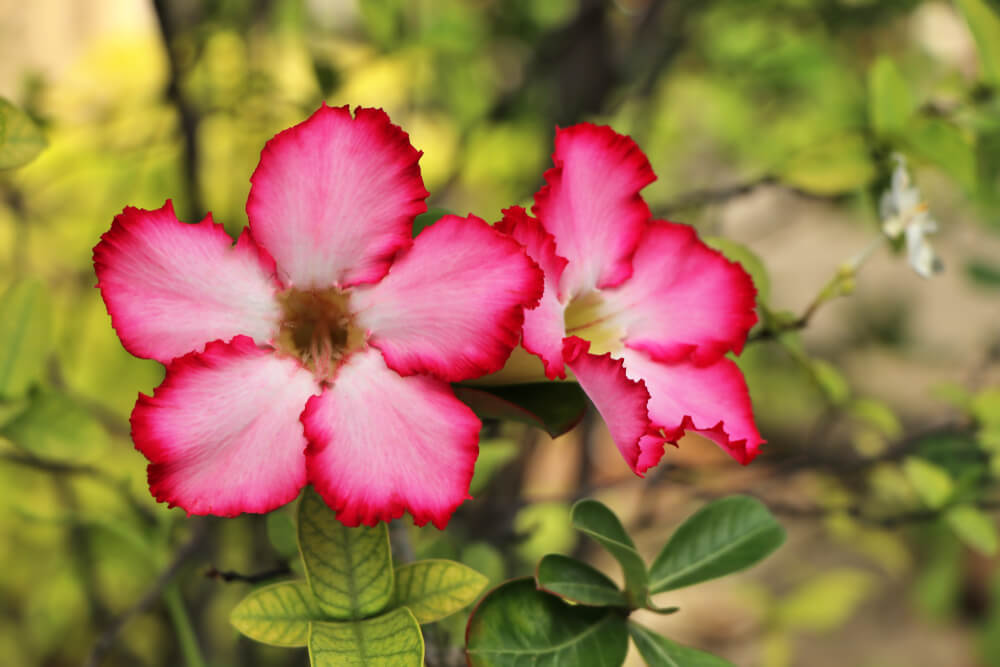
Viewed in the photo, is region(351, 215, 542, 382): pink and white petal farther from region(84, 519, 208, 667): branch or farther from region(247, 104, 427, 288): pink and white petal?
region(84, 519, 208, 667): branch

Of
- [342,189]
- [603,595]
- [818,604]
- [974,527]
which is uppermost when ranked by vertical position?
[342,189]

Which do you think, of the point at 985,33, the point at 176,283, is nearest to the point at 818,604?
the point at 985,33

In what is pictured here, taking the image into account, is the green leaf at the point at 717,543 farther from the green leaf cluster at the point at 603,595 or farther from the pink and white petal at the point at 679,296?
the pink and white petal at the point at 679,296

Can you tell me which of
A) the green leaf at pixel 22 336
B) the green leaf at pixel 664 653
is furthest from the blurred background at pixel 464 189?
the green leaf at pixel 664 653

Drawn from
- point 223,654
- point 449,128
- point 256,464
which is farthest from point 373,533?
point 449,128

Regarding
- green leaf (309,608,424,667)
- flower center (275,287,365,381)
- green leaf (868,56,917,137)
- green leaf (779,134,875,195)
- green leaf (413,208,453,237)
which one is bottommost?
green leaf (309,608,424,667)

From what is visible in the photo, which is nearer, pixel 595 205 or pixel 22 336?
pixel 595 205

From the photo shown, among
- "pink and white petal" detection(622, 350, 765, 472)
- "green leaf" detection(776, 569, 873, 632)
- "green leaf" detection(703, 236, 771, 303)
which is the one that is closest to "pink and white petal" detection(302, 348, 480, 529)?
"pink and white petal" detection(622, 350, 765, 472)

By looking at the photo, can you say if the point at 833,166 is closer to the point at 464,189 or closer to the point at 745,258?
the point at 745,258
